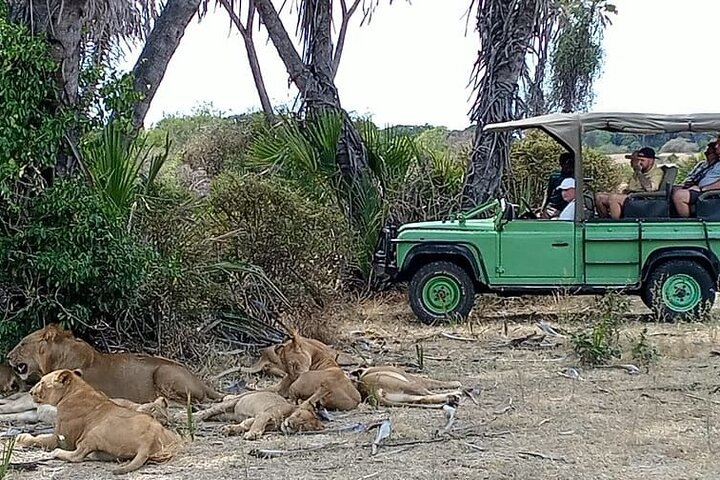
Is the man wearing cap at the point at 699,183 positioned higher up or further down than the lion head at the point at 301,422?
higher up

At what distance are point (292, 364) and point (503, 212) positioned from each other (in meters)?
3.94

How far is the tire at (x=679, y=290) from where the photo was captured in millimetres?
10977

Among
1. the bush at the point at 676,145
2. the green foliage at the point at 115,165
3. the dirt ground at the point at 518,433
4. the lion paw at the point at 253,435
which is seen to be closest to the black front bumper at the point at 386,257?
the dirt ground at the point at 518,433

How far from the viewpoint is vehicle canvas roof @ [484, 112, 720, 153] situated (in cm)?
1076

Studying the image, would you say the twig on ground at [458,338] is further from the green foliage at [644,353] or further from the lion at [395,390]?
the lion at [395,390]

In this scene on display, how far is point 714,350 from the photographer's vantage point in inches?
371

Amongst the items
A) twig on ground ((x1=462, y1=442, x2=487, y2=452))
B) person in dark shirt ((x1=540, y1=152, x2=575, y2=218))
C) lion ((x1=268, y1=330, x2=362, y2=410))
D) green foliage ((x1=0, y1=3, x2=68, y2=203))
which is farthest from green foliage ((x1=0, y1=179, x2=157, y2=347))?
person in dark shirt ((x1=540, y1=152, x2=575, y2=218))

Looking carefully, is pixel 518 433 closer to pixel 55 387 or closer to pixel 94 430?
pixel 94 430

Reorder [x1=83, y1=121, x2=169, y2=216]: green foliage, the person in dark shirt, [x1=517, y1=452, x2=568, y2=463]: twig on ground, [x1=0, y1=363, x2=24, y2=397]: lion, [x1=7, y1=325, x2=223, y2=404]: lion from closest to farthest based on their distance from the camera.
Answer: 1. [x1=517, y1=452, x2=568, y2=463]: twig on ground
2. [x1=7, y1=325, x2=223, y2=404]: lion
3. [x1=0, y1=363, x2=24, y2=397]: lion
4. [x1=83, y1=121, x2=169, y2=216]: green foliage
5. the person in dark shirt

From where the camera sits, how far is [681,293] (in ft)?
36.3

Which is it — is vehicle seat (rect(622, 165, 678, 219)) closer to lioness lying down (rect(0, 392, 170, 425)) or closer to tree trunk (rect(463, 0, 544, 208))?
tree trunk (rect(463, 0, 544, 208))

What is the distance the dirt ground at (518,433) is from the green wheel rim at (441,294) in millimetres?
1331

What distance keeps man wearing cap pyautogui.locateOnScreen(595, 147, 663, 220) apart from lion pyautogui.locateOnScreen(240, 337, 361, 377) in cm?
349

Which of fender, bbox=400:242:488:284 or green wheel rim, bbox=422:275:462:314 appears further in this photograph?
green wheel rim, bbox=422:275:462:314
